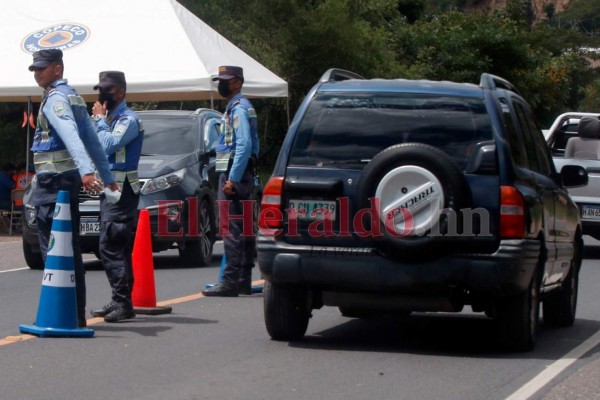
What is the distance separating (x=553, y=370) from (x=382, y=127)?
6.24 feet

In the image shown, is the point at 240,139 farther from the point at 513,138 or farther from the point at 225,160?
the point at 513,138

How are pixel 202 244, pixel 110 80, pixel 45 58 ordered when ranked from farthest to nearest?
pixel 202 244 → pixel 110 80 → pixel 45 58

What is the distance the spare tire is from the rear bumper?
108 mm

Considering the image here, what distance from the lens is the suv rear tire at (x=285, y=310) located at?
796 cm

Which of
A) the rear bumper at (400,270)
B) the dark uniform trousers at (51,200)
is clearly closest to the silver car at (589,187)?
the rear bumper at (400,270)

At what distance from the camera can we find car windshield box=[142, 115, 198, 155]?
14031 millimetres

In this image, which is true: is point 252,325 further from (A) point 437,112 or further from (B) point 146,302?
(A) point 437,112

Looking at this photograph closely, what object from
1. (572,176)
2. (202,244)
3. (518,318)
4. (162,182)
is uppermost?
(572,176)

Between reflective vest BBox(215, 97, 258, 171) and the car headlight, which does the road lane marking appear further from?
the car headlight

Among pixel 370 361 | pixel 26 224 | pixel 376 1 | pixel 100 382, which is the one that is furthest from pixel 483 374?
pixel 376 1

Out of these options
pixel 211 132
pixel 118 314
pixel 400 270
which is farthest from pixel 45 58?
pixel 211 132

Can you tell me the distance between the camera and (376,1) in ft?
106

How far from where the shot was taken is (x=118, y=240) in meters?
8.71

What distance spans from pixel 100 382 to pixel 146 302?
112 inches
